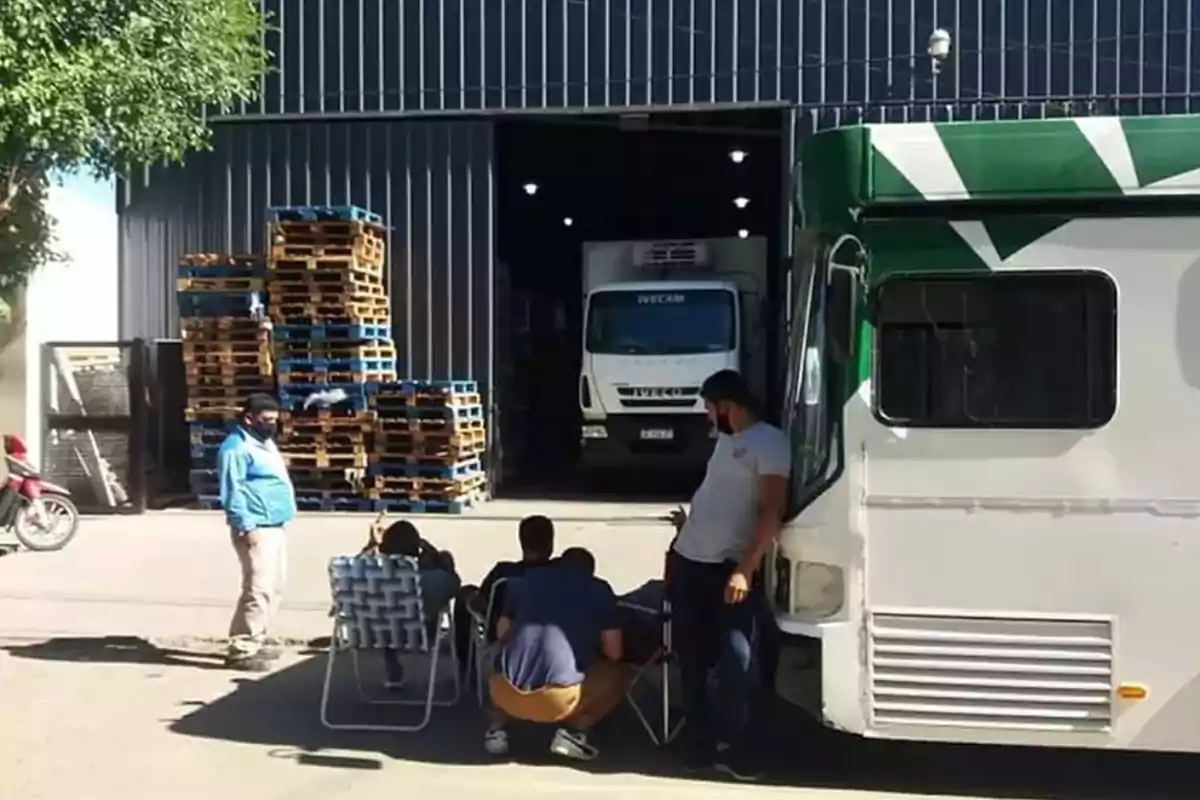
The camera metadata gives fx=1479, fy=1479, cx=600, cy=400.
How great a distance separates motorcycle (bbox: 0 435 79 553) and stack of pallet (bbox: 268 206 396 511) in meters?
3.89

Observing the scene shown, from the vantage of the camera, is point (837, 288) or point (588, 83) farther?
point (588, 83)

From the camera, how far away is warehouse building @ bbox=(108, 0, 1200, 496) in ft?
63.0

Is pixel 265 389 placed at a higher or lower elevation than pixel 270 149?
lower

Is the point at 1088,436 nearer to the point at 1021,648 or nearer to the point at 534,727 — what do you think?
the point at 1021,648

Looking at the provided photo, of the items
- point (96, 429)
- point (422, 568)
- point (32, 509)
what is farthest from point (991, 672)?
point (96, 429)

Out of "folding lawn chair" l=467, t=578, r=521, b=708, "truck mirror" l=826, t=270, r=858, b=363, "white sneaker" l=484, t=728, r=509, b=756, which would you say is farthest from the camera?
"folding lawn chair" l=467, t=578, r=521, b=708

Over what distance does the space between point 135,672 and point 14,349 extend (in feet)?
33.1

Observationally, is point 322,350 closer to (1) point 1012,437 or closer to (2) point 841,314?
(2) point 841,314

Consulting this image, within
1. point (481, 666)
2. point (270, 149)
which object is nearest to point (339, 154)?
point (270, 149)

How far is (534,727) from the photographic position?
8.12m

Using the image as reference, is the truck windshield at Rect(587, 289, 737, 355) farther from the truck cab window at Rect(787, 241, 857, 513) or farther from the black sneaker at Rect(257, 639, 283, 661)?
the truck cab window at Rect(787, 241, 857, 513)

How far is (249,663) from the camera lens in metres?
9.93

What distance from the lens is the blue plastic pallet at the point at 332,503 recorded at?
61.8 ft

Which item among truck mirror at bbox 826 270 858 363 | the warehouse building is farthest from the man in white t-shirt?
the warehouse building
